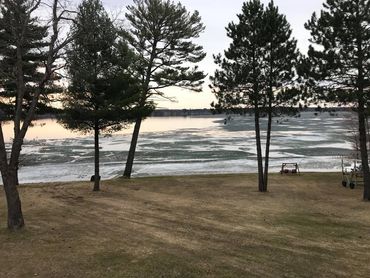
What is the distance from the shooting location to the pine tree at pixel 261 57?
23.0 meters

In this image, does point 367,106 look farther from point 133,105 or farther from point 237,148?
point 237,148

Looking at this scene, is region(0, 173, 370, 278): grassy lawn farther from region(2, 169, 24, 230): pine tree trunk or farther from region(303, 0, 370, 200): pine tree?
region(303, 0, 370, 200): pine tree

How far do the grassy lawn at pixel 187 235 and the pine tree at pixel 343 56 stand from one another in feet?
16.6

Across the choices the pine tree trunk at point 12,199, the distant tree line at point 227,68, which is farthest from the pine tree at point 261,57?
the pine tree trunk at point 12,199

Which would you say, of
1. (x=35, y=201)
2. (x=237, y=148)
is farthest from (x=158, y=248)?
(x=237, y=148)

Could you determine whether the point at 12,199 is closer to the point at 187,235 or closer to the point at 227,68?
the point at 187,235

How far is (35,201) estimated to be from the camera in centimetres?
1894

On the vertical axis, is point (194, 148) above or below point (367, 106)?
below

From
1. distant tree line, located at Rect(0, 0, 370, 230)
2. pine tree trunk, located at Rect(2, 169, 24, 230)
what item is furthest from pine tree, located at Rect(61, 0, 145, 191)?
pine tree trunk, located at Rect(2, 169, 24, 230)

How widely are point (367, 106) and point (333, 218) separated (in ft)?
20.3

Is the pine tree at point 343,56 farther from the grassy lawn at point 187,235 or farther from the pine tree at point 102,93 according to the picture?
the pine tree at point 102,93

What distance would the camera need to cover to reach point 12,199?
42.2 ft

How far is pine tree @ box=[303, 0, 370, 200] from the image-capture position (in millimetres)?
19531

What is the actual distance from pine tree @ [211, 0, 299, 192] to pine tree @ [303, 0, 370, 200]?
228cm
